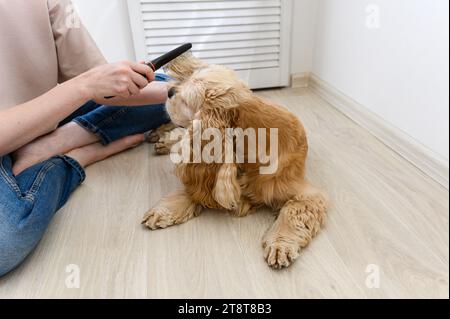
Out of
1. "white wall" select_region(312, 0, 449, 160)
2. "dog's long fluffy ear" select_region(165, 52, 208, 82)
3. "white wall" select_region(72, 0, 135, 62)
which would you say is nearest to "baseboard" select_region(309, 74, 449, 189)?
"white wall" select_region(312, 0, 449, 160)

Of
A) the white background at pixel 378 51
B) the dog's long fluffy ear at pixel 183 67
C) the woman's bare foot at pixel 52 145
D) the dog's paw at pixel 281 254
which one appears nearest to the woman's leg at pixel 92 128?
the woman's bare foot at pixel 52 145

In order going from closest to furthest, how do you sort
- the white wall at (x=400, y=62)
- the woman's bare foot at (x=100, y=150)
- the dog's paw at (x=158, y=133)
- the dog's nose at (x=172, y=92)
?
1. the dog's nose at (x=172, y=92)
2. the white wall at (x=400, y=62)
3. the woman's bare foot at (x=100, y=150)
4. the dog's paw at (x=158, y=133)

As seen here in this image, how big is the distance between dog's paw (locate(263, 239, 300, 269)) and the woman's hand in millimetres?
488

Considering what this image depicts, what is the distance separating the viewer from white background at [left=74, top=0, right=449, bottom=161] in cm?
91

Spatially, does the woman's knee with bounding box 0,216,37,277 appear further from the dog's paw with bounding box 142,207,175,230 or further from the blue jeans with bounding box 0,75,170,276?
the dog's paw with bounding box 142,207,175,230

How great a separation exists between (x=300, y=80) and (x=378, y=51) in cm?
61

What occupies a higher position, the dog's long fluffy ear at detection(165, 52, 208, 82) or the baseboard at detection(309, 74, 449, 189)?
the dog's long fluffy ear at detection(165, 52, 208, 82)

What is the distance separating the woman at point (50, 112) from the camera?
79 centimetres

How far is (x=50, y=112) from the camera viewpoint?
855mm

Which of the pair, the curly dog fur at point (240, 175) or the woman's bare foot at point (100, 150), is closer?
the curly dog fur at point (240, 175)

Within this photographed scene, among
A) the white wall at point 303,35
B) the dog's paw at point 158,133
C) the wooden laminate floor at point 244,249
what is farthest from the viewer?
the white wall at point 303,35

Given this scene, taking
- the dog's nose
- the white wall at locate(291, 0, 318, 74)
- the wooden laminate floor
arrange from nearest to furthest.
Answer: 1. the wooden laminate floor
2. the dog's nose
3. the white wall at locate(291, 0, 318, 74)

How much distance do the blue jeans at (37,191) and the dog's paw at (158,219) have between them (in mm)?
225

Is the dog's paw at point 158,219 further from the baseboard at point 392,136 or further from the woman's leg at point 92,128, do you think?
the baseboard at point 392,136
